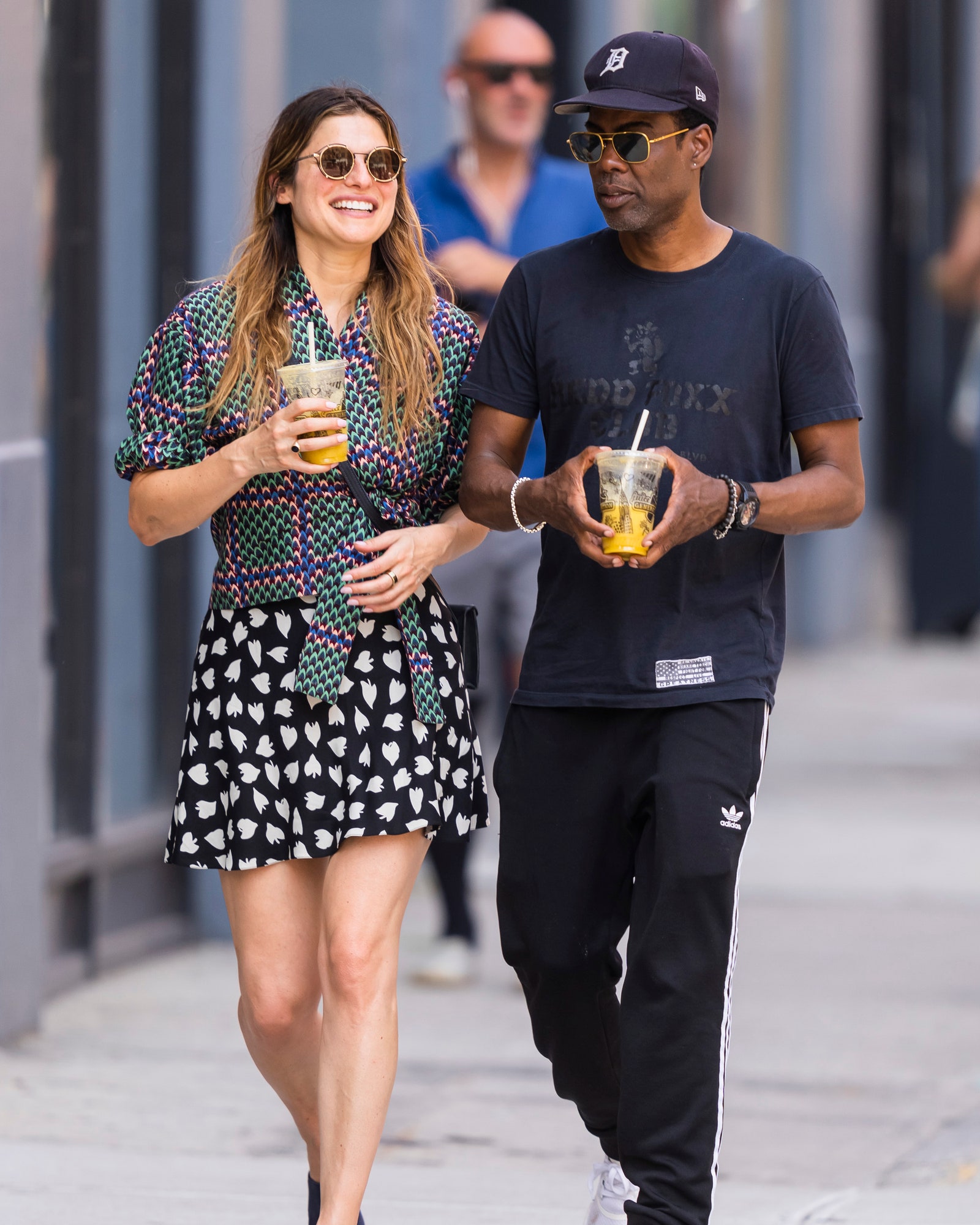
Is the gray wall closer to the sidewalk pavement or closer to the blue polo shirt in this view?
the sidewalk pavement

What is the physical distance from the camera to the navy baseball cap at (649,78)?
3.72 meters

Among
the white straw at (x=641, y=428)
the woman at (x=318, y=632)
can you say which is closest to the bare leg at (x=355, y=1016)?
the woman at (x=318, y=632)

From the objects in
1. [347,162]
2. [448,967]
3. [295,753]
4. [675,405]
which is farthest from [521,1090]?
[347,162]

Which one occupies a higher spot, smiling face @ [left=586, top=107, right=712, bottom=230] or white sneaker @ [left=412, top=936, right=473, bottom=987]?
smiling face @ [left=586, top=107, right=712, bottom=230]

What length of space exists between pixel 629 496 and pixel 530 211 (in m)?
2.88

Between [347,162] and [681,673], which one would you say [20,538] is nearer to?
[347,162]

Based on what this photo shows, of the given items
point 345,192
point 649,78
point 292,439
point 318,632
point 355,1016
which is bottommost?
point 355,1016

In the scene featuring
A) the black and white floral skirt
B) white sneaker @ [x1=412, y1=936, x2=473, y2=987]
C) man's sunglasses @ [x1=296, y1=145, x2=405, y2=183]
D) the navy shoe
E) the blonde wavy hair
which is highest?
man's sunglasses @ [x1=296, y1=145, x2=405, y2=183]

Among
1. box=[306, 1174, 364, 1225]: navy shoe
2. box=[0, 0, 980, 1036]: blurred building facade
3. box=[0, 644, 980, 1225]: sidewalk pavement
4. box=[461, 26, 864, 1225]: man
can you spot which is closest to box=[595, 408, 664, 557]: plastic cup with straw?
box=[461, 26, 864, 1225]: man

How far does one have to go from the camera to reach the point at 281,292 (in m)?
3.91

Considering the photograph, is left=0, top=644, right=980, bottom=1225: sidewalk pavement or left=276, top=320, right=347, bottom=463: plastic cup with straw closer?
left=276, top=320, right=347, bottom=463: plastic cup with straw

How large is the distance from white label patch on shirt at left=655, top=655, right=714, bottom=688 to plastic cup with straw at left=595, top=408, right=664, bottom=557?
1.13 ft

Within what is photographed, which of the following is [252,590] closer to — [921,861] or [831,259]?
[921,861]

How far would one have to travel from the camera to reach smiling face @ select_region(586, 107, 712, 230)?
12.3 ft
